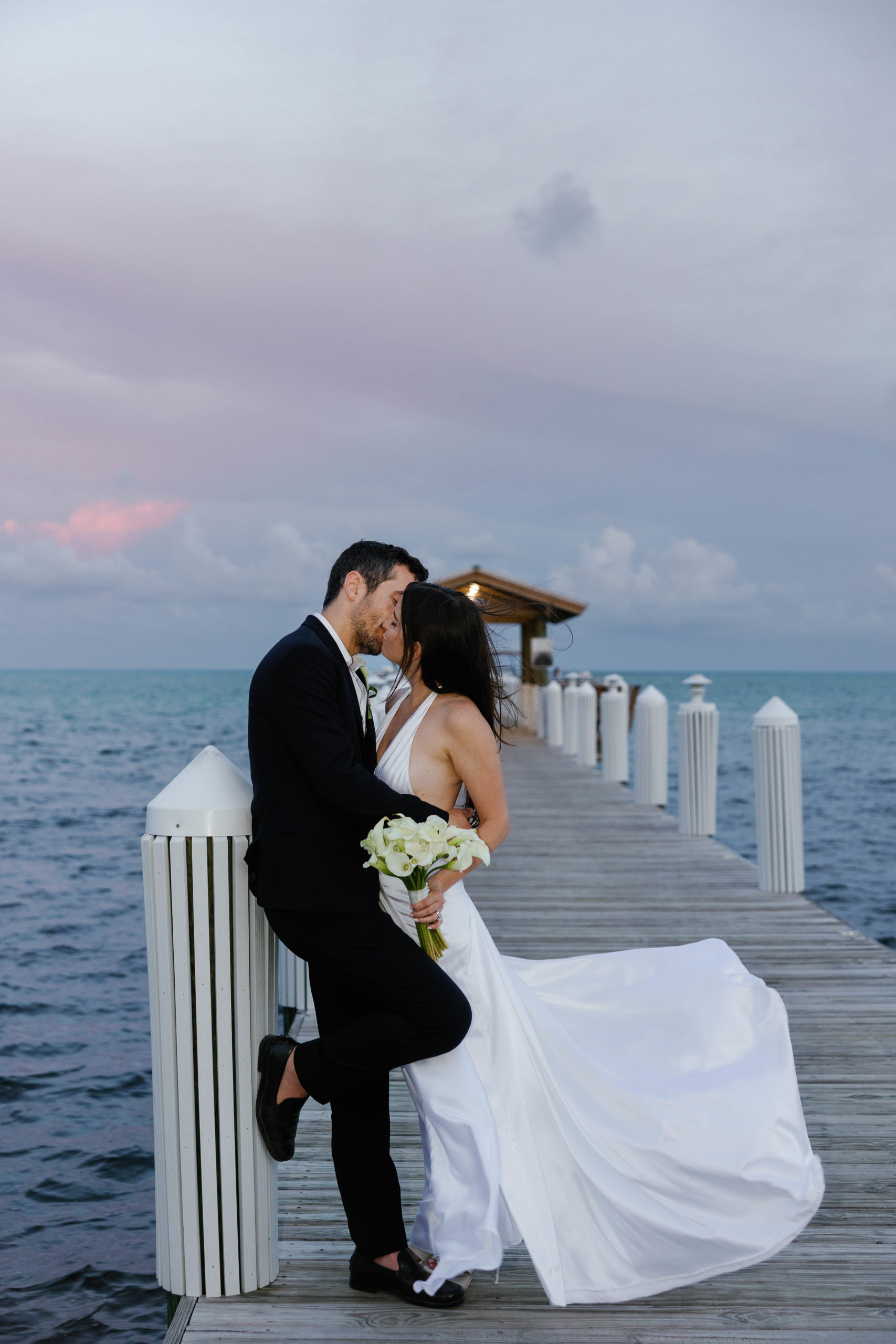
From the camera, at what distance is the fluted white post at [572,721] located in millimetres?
19125

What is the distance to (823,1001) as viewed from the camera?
219 inches

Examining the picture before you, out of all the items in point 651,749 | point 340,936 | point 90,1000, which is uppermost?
point 340,936

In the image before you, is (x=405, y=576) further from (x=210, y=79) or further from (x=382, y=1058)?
(x=210, y=79)

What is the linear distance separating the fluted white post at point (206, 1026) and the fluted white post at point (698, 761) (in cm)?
779

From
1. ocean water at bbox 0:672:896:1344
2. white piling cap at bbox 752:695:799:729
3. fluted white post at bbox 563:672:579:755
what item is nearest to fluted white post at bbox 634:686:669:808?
ocean water at bbox 0:672:896:1344

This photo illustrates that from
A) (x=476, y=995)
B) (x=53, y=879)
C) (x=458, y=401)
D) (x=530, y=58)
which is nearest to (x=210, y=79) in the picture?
(x=530, y=58)

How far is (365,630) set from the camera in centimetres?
302

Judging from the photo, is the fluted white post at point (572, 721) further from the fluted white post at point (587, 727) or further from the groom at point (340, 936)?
the groom at point (340, 936)

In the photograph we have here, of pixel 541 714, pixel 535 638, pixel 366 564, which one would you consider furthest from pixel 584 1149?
pixel 535 638

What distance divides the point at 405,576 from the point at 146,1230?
14.4ft

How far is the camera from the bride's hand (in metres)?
2.79

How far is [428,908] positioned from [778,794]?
565 centimetres

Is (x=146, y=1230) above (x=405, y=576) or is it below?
below

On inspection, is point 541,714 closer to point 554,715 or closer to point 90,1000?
point 554,715
